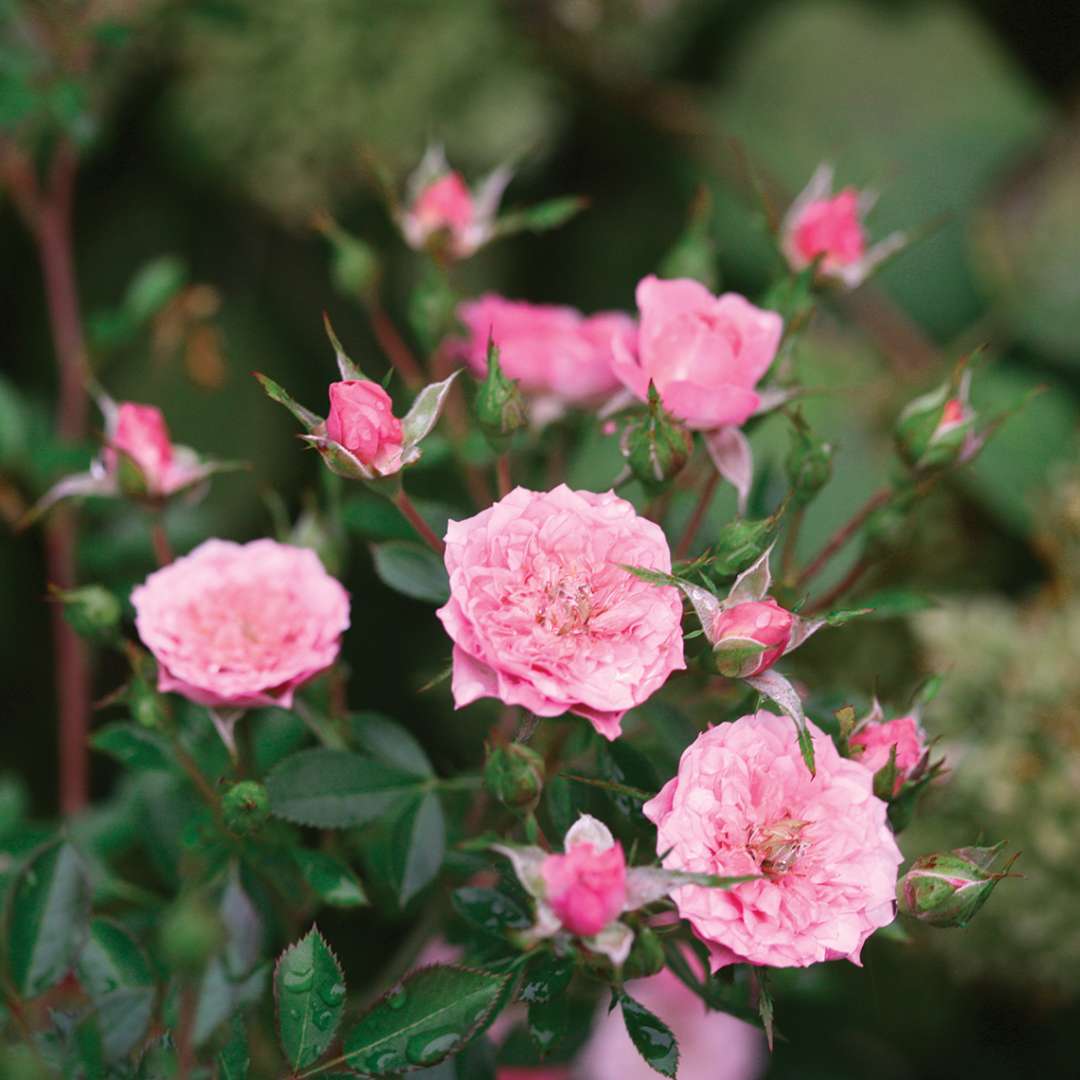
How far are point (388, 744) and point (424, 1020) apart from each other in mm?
129

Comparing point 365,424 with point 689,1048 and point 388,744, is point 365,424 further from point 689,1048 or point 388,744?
point 689,1048

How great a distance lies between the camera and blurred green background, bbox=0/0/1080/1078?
30.8 inches

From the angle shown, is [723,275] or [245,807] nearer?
[245,807]

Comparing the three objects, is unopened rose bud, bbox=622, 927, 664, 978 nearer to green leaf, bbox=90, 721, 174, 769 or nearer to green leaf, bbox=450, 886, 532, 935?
green leaf, bbox=450, 886, 532, 935

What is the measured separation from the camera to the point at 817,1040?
2.78 feet

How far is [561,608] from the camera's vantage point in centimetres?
40

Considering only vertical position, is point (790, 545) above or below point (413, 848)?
above

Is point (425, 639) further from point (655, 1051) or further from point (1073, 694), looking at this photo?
point (655, 1051)

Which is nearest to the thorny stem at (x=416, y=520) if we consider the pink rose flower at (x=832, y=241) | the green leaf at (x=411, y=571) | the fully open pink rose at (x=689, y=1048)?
the green leaf at (x=411, y=571)

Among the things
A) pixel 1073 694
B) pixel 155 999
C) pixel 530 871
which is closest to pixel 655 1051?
pixel 530 871

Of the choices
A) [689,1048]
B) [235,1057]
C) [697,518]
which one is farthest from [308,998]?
[689,1048]

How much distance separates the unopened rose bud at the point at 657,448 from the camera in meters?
0.44

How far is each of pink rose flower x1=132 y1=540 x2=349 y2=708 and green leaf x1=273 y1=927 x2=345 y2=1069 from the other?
93 millimetres

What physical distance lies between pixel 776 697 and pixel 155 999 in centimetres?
28
